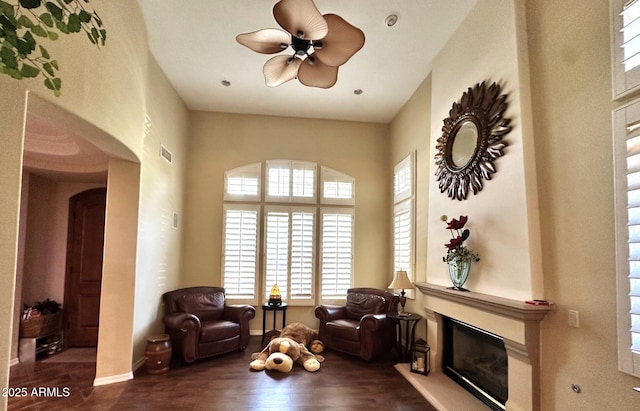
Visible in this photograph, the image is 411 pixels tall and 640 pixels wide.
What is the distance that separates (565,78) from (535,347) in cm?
198

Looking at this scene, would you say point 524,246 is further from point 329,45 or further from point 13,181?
point 13,181

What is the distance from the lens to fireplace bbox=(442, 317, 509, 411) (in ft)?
10.1

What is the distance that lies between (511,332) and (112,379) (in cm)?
406

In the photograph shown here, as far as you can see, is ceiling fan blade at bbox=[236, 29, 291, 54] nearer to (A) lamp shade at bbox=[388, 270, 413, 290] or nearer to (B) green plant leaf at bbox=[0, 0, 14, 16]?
(B) green plant leaf at bbox=[0, 0, 14, 16]

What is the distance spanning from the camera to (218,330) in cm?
457

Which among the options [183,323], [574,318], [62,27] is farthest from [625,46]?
[183,323]

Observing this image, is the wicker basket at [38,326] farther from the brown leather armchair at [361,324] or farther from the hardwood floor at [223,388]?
the brown leather armchair at [361,324]

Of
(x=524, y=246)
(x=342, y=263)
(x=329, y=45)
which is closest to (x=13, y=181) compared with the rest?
(x=329, y=45)

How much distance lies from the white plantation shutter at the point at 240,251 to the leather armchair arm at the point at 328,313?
1.20 m

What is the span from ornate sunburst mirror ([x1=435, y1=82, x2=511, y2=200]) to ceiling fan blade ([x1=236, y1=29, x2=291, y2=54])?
6.19 ft

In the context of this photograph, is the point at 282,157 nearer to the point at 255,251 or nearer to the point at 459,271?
the point at 255,251

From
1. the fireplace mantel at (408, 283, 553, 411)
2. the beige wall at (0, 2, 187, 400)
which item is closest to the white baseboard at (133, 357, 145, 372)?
the beige wall at (0, 2, 187, 400)

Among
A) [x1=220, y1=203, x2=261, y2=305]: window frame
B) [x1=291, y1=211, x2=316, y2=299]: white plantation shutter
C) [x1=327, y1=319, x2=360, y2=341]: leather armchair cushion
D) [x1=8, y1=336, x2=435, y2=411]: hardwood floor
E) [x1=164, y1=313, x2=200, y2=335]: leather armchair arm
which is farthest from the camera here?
[x1=291, y1=211, x2=316, y2=299]: white plantation shutter

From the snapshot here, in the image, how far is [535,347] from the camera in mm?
2547
